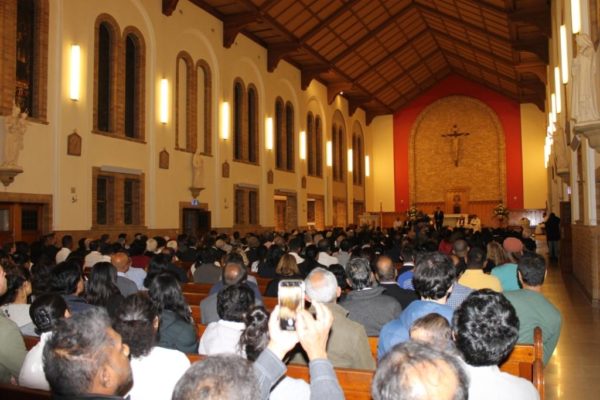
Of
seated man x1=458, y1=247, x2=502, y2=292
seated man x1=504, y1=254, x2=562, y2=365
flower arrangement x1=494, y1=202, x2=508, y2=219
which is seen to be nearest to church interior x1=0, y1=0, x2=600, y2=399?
flower arrangement x1=494, y1=202, x2=508, y2=219

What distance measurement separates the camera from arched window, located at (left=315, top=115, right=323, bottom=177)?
28.0 meters

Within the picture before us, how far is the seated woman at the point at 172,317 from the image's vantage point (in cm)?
423

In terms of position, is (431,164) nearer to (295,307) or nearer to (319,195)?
(319,195)

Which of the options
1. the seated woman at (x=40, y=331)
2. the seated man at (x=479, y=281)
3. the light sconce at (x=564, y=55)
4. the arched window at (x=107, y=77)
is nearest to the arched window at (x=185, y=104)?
the arched window at (x=107, y=77)

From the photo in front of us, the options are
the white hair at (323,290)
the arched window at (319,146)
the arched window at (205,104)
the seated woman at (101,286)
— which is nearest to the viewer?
the white hair at (323,290)

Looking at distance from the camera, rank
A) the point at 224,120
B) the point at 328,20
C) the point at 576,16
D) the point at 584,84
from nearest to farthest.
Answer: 1. the point at 584,84
2. the point at 576,16
3. the point at 224,120
4. the point at 328,20

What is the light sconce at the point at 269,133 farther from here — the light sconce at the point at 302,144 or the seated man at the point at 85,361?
the seated man at the point at 85,361

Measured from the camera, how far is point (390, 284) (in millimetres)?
5785

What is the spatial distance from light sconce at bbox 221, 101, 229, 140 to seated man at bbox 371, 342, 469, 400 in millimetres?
18307

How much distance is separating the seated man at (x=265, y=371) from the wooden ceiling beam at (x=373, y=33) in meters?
23.7

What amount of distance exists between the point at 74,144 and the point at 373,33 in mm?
15172

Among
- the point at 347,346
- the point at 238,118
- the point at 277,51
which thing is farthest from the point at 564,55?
the point at 347,346

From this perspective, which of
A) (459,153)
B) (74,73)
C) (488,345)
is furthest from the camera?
(459,153)

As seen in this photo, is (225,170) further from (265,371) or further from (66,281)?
(265,371)
